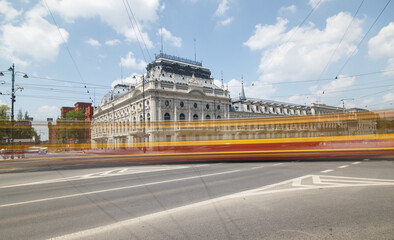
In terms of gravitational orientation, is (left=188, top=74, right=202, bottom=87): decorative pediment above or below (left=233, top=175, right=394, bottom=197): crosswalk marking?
above

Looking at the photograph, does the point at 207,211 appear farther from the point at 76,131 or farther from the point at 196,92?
the point at 196,92

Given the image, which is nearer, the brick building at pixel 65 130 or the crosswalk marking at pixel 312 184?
the crosswalk marking at pixel 312 184

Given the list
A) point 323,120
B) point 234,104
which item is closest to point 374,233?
point 323,120

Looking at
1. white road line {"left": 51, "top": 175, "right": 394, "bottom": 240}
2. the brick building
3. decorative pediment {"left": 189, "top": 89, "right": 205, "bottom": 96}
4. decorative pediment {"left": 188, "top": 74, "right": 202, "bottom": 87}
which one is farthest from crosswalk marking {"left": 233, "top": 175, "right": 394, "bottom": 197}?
decorative pediment {"left": 188, "top": 74, "right": 202, "bottom": 87}

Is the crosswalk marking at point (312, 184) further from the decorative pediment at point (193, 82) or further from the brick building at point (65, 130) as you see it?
the decorative pediment at point (193, 82)

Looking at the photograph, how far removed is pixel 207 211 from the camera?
5.15m

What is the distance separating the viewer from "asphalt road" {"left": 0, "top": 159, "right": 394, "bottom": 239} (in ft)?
13.2

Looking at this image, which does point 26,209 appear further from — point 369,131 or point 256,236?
point 369,131

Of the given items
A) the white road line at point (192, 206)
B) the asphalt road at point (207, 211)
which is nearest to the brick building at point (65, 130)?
the asphalt road at point (207, 211)

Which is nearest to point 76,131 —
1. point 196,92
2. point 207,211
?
point 207,211

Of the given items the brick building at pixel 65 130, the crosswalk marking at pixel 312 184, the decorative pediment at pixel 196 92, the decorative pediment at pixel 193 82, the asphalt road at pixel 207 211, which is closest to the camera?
the asphalt road at pixel 207 211

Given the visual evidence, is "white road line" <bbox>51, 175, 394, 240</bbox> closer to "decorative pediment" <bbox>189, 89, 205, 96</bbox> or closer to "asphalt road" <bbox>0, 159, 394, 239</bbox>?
"asphalt road" <bbox>0, 159, 394, 239</bbox>

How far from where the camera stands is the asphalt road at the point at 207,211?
4.03 meters

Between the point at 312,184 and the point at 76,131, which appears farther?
the point at 76,131
